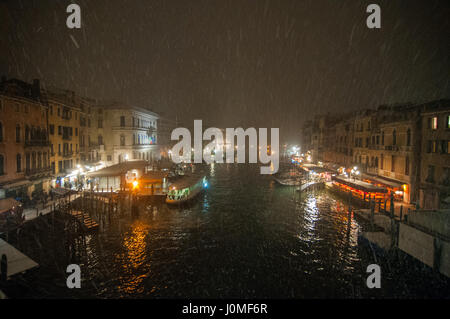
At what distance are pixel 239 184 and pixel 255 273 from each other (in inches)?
1320

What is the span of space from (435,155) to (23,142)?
42.3m

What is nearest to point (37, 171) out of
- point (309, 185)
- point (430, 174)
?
point (309, 185)

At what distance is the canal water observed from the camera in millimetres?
15055

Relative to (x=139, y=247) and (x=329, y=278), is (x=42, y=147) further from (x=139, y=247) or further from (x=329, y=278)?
(x=329, y=278)

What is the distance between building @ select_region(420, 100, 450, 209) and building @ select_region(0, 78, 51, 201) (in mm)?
40339

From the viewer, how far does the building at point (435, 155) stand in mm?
25273

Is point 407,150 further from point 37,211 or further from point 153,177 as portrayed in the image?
point 37,211

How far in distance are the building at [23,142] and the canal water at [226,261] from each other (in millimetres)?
8426

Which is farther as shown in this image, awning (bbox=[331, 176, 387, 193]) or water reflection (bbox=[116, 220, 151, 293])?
awning (bbox=[331, 176, 387, 193])

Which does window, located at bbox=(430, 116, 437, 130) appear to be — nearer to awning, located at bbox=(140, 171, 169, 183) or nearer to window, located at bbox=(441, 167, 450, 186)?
window, located at bbox=(441, 167, 450, 186)

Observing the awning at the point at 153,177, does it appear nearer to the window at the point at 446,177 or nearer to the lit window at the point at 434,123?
the window at the point at 446,177

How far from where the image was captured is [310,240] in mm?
22281

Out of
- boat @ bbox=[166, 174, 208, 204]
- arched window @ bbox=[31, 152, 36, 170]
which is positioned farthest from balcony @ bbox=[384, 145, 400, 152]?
arched window @ bbox=[31, 152, 36, 170]
